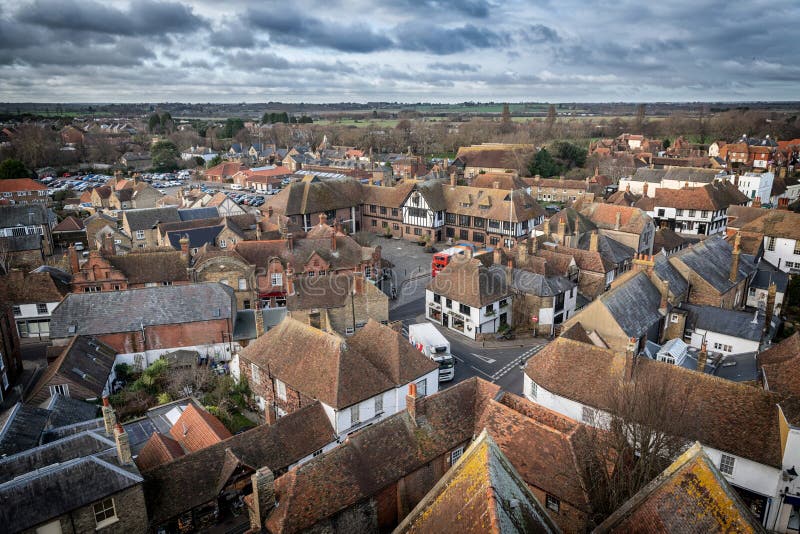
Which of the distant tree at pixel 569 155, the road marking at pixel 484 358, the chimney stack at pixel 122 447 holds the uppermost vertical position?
the distant tree at pixel 569 155

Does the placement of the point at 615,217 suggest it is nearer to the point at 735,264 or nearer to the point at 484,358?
the point at 735,264

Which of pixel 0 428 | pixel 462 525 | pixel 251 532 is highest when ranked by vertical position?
pixel 462 525

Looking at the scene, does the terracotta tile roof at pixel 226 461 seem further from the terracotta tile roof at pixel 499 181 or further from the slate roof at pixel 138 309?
the terracotta tile roof at pixel 499 181

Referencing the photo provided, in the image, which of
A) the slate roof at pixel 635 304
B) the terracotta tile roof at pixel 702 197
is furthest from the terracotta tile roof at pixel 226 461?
the terracotta tile roof at pixel 702 197

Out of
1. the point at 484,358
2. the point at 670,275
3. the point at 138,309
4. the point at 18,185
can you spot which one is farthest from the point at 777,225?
the point at 18,185

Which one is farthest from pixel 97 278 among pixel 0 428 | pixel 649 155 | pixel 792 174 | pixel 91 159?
pixel 91 159

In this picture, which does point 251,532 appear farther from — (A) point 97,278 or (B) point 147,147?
(B) point 147,147
